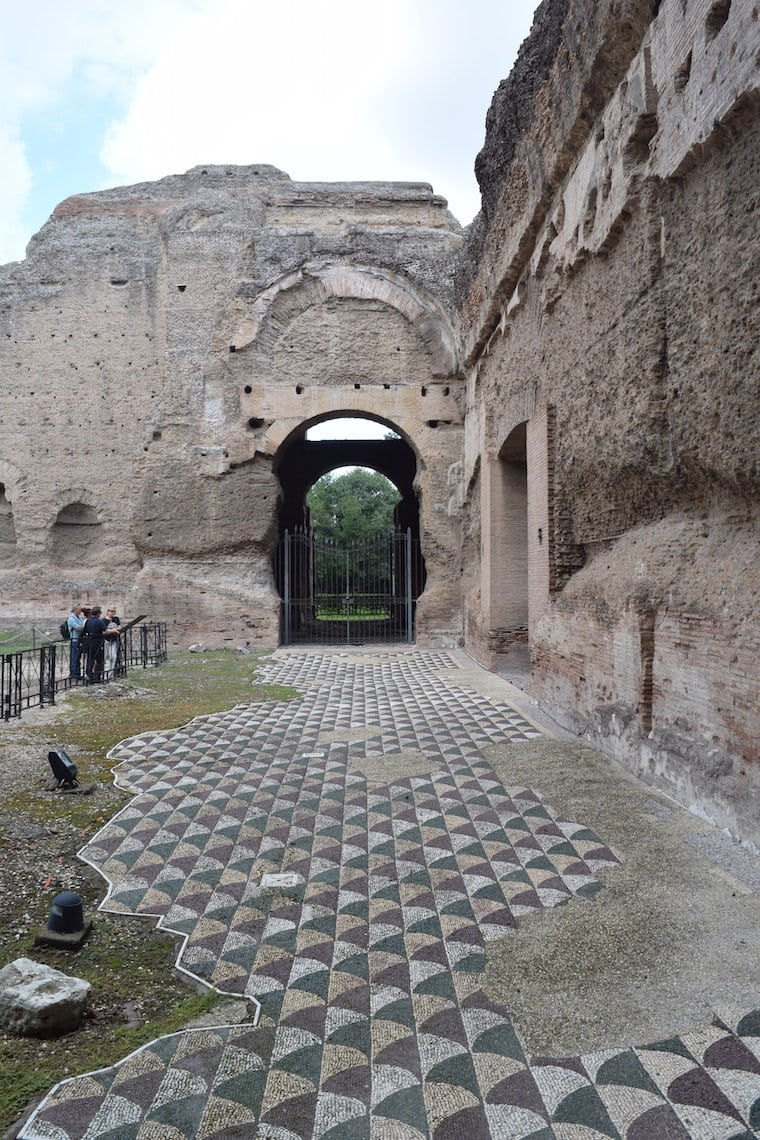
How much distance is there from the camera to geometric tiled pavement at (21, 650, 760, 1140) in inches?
72.1

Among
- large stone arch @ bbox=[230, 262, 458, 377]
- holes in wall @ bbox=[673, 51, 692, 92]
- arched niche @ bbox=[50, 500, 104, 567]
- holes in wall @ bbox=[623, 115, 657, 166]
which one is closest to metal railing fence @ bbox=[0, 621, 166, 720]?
arched niche @ bbox=[50, 500, 104, 567]

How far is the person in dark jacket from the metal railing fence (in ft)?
0.10

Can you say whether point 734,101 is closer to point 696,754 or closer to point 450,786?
point 696,754

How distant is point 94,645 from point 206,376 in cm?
509

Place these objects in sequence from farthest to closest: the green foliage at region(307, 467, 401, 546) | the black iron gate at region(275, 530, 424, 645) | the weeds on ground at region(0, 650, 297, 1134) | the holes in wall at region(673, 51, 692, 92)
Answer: the green foliage at region(307, 467, 401, 546)
the black iron gate at region(275, 530, 424, 645)
the holes in wall at region(673, 51, 692, 92)
the weeds on ground at region(0, 650, 297, 1134)

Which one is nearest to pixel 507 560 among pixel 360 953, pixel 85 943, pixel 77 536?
pixel 360 953

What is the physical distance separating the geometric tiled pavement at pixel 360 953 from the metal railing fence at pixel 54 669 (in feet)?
4.63

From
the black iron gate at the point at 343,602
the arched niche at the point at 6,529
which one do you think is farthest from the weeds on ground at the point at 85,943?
the arched niche at the point at 6,529

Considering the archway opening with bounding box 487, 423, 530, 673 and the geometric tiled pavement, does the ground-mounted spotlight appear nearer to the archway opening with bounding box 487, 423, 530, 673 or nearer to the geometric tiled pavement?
the geometric tiled pavement

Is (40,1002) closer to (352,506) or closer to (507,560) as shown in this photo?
(507,560)

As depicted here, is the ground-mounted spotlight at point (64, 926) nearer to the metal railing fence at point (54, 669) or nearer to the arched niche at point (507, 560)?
the metal railing fence at point (54, 669)

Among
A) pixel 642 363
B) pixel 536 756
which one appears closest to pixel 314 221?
pixel 642 363

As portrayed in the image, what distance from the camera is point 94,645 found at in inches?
315

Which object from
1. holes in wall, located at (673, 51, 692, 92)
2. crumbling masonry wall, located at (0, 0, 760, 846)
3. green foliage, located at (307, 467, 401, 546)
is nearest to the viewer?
crumbling masonry wall, located at (0, 0, 760, 846)
